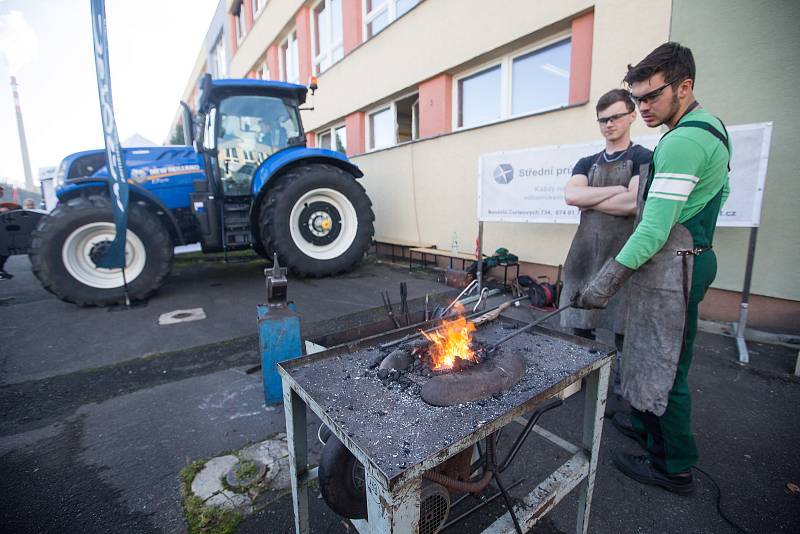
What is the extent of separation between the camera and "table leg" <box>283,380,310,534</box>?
1.24 metres

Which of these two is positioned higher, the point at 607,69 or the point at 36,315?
the point at 607,69

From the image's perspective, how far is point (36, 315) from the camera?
3984mm

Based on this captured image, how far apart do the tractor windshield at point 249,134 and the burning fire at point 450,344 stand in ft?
15.5

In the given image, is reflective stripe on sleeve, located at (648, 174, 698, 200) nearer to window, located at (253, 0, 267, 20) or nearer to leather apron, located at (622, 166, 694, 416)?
leather apron, located at (622, 166, 694, 416)

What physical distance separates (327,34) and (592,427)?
34.8 ft

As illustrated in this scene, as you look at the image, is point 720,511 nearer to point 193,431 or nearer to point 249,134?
point 193,431

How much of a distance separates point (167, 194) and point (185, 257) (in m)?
3.54

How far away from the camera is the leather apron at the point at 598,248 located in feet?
7.31

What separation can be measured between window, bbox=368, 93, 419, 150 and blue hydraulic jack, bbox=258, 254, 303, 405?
18.6 feet

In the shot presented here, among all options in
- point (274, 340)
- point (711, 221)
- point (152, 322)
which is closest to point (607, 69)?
point (711, 221)

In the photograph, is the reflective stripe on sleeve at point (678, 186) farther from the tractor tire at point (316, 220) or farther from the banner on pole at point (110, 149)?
the banner on pole at point (110, 149)

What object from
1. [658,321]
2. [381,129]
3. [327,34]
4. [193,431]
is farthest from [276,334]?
[327,34]

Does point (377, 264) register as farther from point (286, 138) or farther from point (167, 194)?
point (167, 194)

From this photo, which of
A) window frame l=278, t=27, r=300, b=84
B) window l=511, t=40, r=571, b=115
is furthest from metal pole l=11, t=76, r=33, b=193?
window l=511, t=40, r=571, b=115
